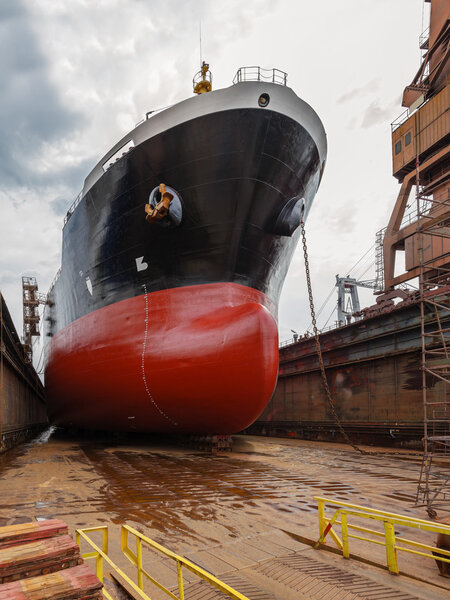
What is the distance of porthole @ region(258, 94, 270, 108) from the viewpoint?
9.20 m

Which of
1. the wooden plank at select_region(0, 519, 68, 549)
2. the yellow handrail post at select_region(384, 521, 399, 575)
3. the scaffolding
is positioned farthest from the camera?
the scaffolding

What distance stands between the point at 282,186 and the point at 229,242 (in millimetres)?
2071

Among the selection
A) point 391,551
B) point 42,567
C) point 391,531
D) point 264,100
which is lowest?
point 391,551

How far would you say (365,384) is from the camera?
14.5 meters

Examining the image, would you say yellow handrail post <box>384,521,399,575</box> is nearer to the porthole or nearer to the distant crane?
the porthole

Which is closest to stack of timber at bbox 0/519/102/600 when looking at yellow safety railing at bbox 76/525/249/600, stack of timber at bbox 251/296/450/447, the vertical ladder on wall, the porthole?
yellow safety railing at bbox 76/525/249/600

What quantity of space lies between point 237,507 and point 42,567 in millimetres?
3853

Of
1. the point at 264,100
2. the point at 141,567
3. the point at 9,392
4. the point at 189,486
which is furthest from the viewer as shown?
the point at 9,392

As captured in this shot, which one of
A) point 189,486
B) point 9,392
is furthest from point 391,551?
point 9,392

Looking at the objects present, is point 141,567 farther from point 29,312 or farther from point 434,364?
point 29,312

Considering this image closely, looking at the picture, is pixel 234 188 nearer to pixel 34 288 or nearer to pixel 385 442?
pixel 385 442

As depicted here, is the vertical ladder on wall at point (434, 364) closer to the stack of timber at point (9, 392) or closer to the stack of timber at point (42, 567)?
the stack of timber at point (42, 567)

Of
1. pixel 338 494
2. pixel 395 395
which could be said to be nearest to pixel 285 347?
pixel 395 395

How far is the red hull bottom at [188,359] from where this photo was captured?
9234 mm
